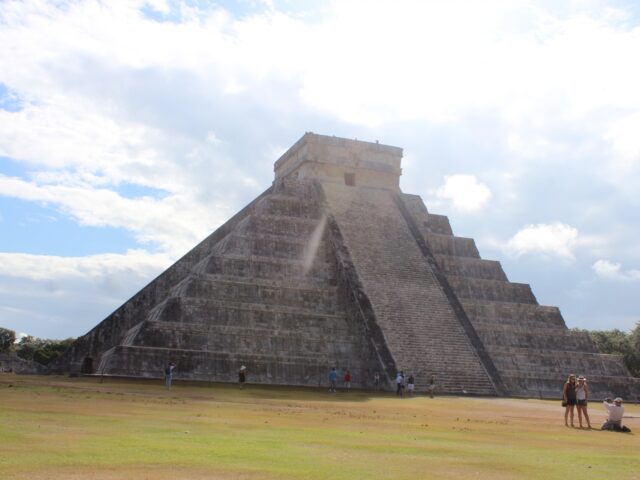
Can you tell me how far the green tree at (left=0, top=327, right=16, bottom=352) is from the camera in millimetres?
50625

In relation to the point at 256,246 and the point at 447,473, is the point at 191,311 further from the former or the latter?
the point at 447,473

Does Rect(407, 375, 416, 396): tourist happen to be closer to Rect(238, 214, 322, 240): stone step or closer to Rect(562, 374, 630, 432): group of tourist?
Rect(562, 374, 630, 432): group of tourist

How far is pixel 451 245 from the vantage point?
111 feet

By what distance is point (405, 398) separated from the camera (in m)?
22.1

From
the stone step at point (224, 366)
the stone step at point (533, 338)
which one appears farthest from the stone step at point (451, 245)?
the stone step at point (224, 366)

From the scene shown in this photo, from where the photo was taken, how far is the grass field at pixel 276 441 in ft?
24.8

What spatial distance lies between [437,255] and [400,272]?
3619mm

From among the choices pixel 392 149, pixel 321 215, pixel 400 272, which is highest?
pixel 392 149

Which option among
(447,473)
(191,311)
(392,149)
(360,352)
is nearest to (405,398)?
(360,352)

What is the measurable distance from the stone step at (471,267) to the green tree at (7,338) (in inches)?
1275

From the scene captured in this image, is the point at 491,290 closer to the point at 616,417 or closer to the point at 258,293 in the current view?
the point at 258,293

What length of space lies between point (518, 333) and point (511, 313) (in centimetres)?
140

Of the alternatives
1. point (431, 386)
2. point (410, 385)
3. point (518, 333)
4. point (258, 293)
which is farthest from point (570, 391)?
point (518, 333)

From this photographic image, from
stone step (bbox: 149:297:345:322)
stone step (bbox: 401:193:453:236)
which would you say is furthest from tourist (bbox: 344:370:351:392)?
stone step (bbox: 401:193:453:236)
